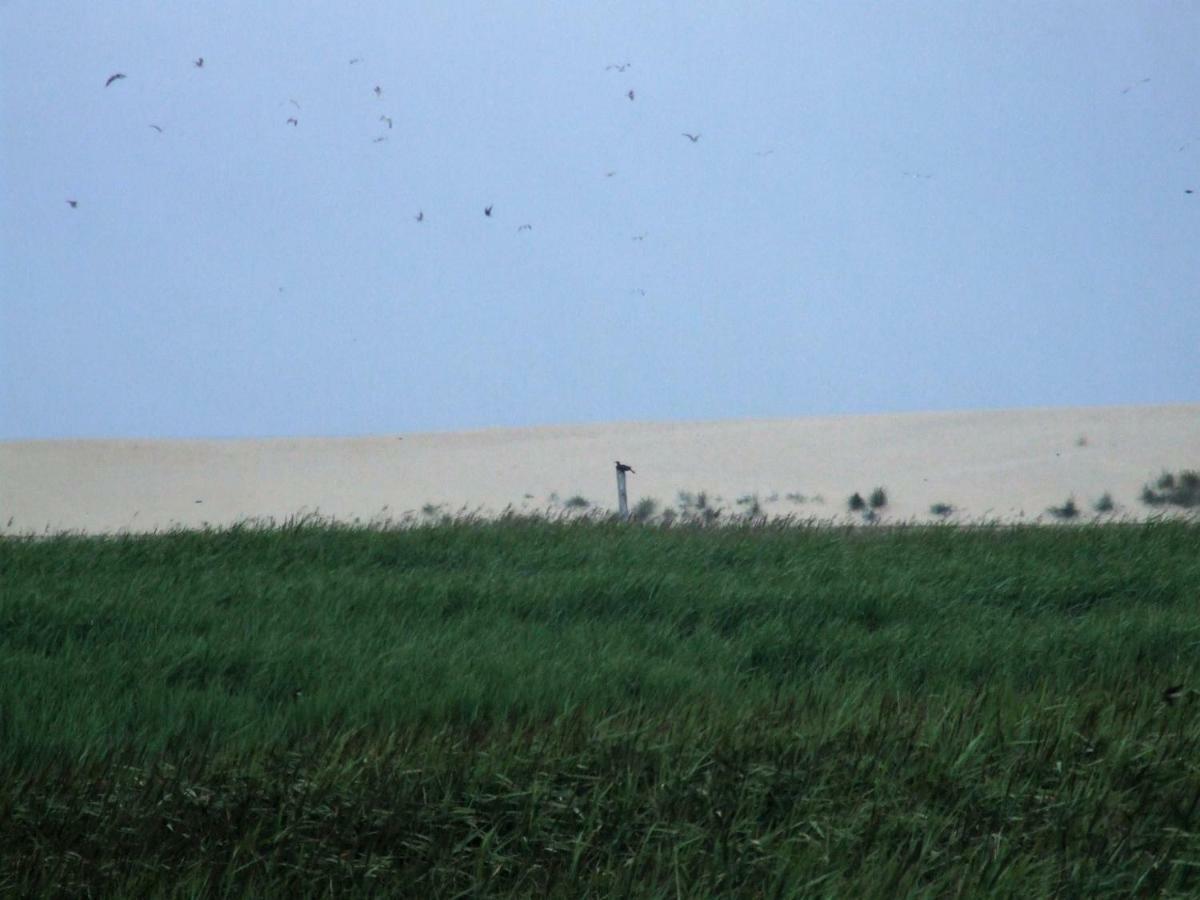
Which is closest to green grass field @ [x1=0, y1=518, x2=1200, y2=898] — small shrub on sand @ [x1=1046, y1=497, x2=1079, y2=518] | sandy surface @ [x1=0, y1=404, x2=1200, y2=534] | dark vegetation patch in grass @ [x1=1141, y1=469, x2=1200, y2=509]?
small shrub on sand @ [x1=1046, y1=497, x2=1079, y2=518]

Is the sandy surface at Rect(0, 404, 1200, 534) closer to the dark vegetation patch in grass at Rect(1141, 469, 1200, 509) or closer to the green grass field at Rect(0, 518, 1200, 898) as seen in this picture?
the dark vegetation patch in grass at Rect(1141, 469, 1200, 509)

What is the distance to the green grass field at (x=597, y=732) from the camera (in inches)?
180

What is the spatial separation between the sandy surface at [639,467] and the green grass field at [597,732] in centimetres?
1921

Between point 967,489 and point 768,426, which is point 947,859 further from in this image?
point 768,426

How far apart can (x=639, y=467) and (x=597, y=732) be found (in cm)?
3402

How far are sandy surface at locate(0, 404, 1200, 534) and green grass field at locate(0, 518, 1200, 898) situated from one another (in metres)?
19.2

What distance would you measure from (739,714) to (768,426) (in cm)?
4219

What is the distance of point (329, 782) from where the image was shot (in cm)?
496

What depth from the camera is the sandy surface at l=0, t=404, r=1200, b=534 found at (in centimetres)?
3247

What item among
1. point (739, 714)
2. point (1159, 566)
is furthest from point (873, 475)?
point (739, 714)

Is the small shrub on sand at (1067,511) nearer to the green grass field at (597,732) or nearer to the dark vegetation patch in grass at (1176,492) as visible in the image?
the dark vegetation patch in grass at (1176,492)

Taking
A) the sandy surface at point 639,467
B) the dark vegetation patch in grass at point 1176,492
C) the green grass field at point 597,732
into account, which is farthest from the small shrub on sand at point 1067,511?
the green grass field at point 597,732

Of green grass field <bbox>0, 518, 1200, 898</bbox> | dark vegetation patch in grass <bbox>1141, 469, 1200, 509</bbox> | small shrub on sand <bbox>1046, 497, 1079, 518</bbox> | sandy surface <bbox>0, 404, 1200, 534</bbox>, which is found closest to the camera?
green grass field <bbox>0, 518, 1200, 898</bbox>

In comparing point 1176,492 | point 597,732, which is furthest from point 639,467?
point 597,732
